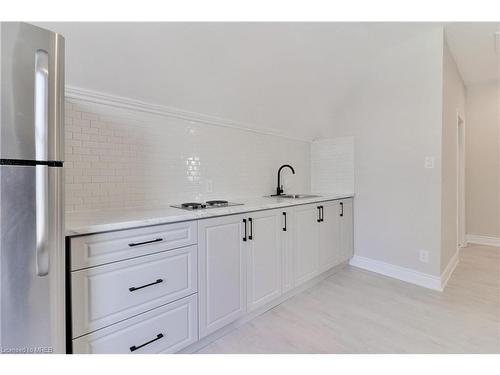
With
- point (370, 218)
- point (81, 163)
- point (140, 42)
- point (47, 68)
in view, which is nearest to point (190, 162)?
point (81, 163)

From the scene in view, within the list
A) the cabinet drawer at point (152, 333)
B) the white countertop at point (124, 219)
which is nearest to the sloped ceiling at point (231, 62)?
the white countertop at point (124, 219)

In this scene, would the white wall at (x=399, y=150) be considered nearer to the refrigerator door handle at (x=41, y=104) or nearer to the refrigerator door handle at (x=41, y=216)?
the refrigerator door handle at (x=41, y=104)

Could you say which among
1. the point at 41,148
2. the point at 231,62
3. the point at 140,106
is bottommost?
the point at 41,148

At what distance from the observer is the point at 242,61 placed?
2084mm

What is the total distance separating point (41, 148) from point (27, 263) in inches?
17.4

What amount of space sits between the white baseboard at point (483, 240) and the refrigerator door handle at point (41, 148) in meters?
5.43

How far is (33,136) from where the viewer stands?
0.94 meters

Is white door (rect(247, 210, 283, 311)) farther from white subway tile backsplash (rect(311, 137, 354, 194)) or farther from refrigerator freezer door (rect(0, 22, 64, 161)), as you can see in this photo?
white subway tile backsplash (rect(311, 137, 354, 194))

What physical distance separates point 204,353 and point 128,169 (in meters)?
1.41

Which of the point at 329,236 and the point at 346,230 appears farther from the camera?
the point at 346,230

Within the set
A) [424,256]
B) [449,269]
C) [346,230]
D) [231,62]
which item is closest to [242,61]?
[231,62]

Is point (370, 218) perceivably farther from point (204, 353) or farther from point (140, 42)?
point (140, 42)

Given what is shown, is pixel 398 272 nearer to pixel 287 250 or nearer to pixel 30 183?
pixel 287 250

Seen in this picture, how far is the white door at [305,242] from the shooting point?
232cm
